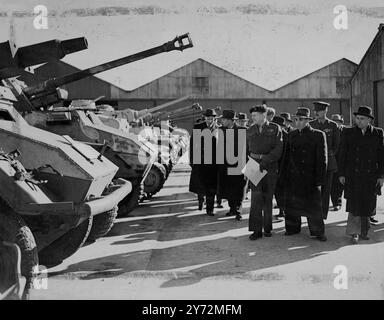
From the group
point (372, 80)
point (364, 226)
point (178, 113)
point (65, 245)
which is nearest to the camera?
point (65, 245)

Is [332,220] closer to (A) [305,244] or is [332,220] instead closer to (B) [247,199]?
(A) [305,244]

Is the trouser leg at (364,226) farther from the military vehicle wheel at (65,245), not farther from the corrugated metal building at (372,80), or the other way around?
the corrugated metal building at (372,80)

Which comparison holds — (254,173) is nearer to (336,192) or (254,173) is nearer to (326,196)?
(326,196)

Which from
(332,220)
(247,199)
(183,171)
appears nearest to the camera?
(332,220)

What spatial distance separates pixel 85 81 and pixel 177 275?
29.7 meters

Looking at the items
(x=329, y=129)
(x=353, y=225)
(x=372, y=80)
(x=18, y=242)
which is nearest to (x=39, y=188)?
(x=18, y=242)

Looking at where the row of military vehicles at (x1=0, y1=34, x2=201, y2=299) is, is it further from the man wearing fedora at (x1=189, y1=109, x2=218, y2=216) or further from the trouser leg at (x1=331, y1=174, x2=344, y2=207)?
the trouser leg at (x1=331, y1=174, x2=344, y2=207)

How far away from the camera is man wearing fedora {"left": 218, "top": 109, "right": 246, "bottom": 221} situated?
829cm

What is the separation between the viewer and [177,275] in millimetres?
5035

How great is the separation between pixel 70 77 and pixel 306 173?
3.54 m

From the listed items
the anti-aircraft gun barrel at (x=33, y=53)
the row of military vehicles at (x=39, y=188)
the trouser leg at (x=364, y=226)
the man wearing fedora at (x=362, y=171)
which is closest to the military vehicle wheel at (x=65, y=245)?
the row of military vehicles at (x=39, y=188)

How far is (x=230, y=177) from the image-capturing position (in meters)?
8.37

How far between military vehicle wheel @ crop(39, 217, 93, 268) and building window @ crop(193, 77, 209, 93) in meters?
28.4
